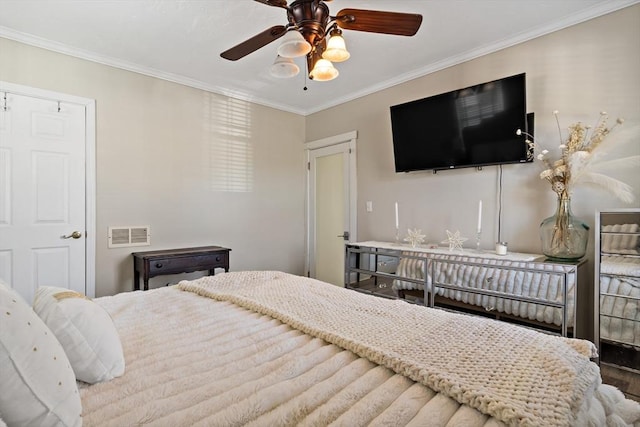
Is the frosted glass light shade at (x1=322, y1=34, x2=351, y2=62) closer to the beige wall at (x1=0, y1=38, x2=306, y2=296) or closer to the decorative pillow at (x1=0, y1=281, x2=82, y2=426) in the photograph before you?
the decorative pillow at (x1=0, y1=281, x2=82, y2=426)

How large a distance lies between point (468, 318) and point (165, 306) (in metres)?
1.39

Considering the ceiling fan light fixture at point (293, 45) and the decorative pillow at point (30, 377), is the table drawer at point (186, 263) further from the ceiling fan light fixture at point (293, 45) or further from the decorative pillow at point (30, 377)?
the decorative pillow at point (30, 377)

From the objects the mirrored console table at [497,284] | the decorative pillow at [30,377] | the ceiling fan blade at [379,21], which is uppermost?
the ceiling fan blade at [379,21]

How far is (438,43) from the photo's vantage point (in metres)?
2.73

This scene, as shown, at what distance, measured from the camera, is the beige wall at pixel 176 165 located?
3016 mm

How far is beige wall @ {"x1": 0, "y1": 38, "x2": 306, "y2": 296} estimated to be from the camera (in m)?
3.02

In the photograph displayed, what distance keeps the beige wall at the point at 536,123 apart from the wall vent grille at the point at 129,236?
2.36 m

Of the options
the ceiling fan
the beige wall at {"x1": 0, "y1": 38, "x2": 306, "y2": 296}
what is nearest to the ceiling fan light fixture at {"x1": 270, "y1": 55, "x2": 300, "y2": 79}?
the ceiling fan

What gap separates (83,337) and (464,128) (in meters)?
2.83

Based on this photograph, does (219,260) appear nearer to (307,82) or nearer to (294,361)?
(307,82)

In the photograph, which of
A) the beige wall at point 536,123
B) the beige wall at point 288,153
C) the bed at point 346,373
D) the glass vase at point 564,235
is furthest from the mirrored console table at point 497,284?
the bed at point 346,373

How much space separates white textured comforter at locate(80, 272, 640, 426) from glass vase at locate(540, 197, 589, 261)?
4.36 ft

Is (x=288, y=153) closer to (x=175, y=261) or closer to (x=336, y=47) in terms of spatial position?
(x=175, y=261)

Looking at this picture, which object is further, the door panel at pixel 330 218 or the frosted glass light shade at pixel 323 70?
the door panel at pixel 330 218
